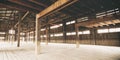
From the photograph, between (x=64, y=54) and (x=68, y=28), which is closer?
(x=64, y=54)

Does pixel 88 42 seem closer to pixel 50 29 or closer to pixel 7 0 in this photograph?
pixel 50 29

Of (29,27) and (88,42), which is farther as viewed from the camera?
(29,27)

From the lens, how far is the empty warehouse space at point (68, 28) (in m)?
8.64

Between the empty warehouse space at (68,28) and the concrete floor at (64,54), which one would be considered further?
the empty warehouse space at (68,28)

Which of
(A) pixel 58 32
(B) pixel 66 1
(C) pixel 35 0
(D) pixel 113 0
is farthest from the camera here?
(A) pixel 58 32

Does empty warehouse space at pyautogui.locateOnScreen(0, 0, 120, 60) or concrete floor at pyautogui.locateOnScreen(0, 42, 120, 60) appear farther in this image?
empty warehouse space at pyautogui.locateOnScreen(0, 0, 120, 60)

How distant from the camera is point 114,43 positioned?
798 inches

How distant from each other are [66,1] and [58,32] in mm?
28066

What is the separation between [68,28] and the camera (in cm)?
3017

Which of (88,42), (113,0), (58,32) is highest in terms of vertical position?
(113,0)

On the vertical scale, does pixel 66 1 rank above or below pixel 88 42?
above

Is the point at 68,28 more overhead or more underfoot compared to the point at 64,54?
more overhead

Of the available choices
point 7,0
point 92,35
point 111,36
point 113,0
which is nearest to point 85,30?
point 92,35

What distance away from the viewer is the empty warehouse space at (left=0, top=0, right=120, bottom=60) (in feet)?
28.3
